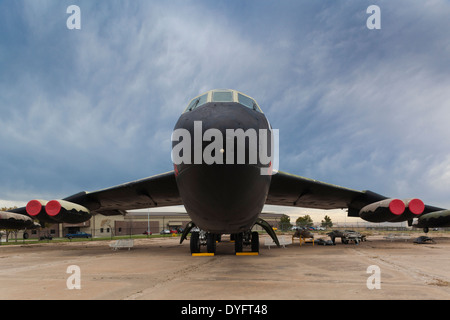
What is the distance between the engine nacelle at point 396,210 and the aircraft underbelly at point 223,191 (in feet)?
26.5

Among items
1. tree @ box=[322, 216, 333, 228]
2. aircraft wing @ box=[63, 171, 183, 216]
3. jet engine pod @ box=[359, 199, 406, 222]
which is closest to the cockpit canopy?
aircraft wing @ box=[63, 171, 183, 216]

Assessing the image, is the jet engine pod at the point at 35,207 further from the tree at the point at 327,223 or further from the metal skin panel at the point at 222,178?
the tree at the point at 327,223

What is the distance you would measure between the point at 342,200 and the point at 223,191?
39.3 feet

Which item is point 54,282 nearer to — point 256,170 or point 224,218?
point 224,218

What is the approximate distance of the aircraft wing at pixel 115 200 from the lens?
39.1 ft

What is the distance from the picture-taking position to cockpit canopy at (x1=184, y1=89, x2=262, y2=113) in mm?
6211

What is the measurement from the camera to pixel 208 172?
5.29 m

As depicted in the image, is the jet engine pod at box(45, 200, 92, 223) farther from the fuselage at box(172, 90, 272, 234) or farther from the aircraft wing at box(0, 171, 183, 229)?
the fuselage at box(172, 90, 272, 234)

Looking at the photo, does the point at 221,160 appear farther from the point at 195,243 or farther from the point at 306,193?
the point at 306,193

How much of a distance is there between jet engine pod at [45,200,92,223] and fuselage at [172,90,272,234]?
25.0ft

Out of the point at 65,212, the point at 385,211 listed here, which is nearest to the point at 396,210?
the point at 385,211

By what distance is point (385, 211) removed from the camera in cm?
1241
